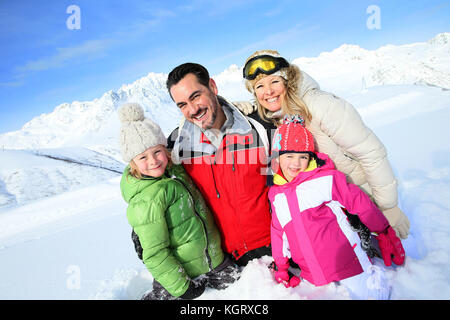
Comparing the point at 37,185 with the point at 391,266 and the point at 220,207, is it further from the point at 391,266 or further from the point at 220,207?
the point at 391,266

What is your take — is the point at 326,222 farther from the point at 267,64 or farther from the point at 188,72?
the point at 188,72

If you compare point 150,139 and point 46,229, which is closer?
point 150,139

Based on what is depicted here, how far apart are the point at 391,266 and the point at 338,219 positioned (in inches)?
32.9

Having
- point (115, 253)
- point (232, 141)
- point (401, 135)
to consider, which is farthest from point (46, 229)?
point (401, 135)

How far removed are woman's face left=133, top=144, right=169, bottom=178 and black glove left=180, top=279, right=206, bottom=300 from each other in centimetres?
114

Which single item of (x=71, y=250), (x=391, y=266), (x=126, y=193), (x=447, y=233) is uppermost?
(x=126, y=193)

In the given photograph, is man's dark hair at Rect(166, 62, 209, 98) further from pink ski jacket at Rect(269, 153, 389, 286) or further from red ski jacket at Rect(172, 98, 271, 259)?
pink ski jacket at Rect(269, 153, 389, 286)

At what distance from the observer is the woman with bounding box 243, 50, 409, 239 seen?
7.34 ft

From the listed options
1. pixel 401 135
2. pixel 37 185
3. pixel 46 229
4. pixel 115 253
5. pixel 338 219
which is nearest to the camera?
pixel 338 219

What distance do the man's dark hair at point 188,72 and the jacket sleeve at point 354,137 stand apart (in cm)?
108

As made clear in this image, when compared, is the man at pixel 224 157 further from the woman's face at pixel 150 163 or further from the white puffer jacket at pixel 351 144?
the white puffer jacket at pixel 351 144

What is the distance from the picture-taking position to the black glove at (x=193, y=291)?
2.22m

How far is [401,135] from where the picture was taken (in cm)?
727

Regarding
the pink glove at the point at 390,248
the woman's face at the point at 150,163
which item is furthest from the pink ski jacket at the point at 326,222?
the woman's face at the point at 150,163
